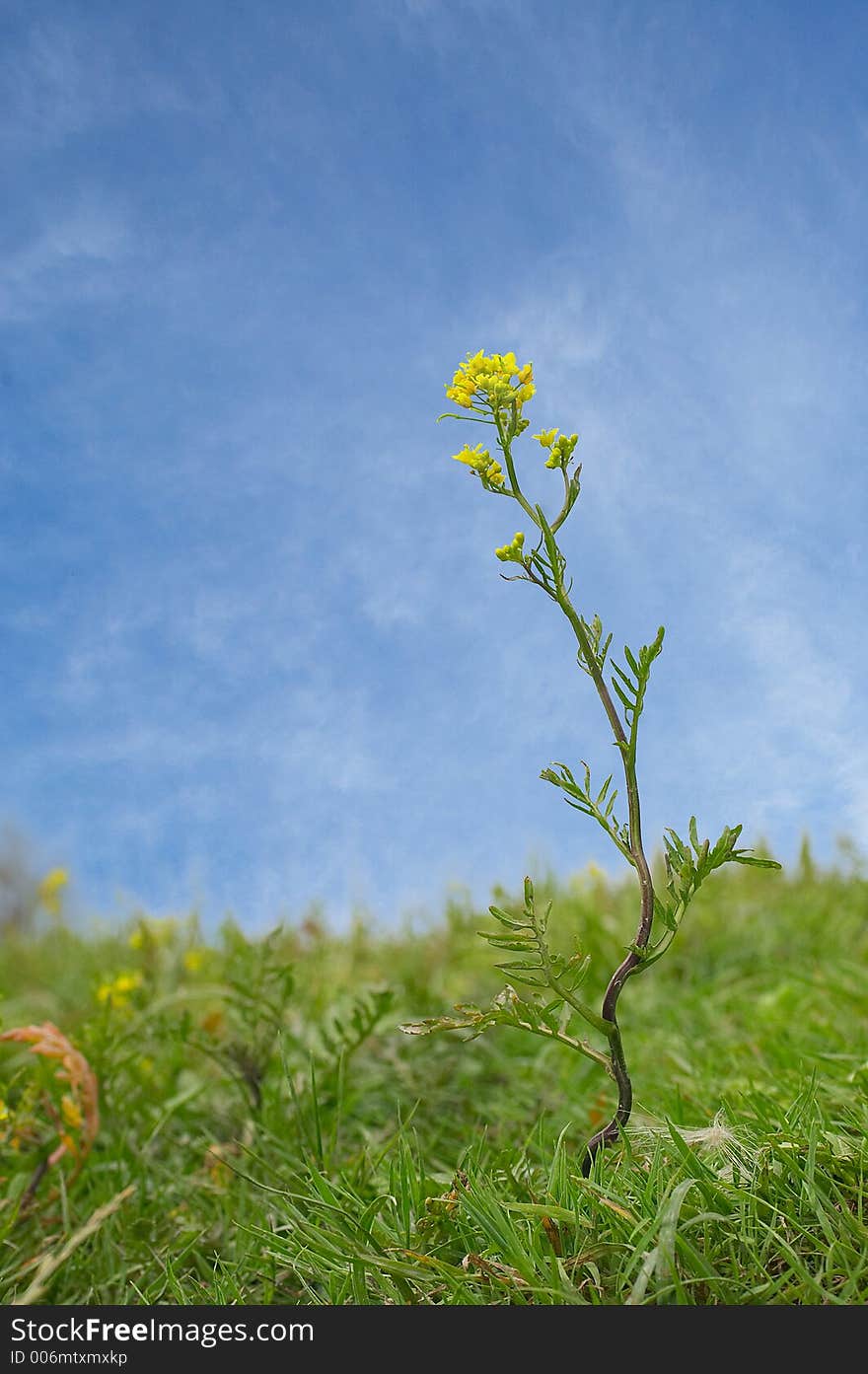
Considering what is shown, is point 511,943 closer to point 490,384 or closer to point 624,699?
point 624,699

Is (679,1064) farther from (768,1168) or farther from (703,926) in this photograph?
(703,926)

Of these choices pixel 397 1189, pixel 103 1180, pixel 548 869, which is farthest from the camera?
pixel 548 869

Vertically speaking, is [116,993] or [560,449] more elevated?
[560,449]

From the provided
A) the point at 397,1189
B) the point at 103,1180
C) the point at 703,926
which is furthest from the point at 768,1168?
the point at 703,926

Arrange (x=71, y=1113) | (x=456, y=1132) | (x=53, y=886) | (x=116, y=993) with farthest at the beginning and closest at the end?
(x=53, y=886) → (x=116, y=993) → (x=456, y=1132) → (x=71, y=1113)

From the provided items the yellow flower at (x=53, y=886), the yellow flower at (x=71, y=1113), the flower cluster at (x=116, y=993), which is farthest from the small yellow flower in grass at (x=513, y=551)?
the yellow flower at (x=53, y=886)

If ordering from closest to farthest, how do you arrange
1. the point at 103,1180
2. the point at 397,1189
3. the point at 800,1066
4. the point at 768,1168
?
the point at 768,1168
the point at 397,1189
the point at 800,1066
the point at 103,1180

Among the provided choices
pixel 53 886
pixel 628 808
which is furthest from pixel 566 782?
pixel 53 886
